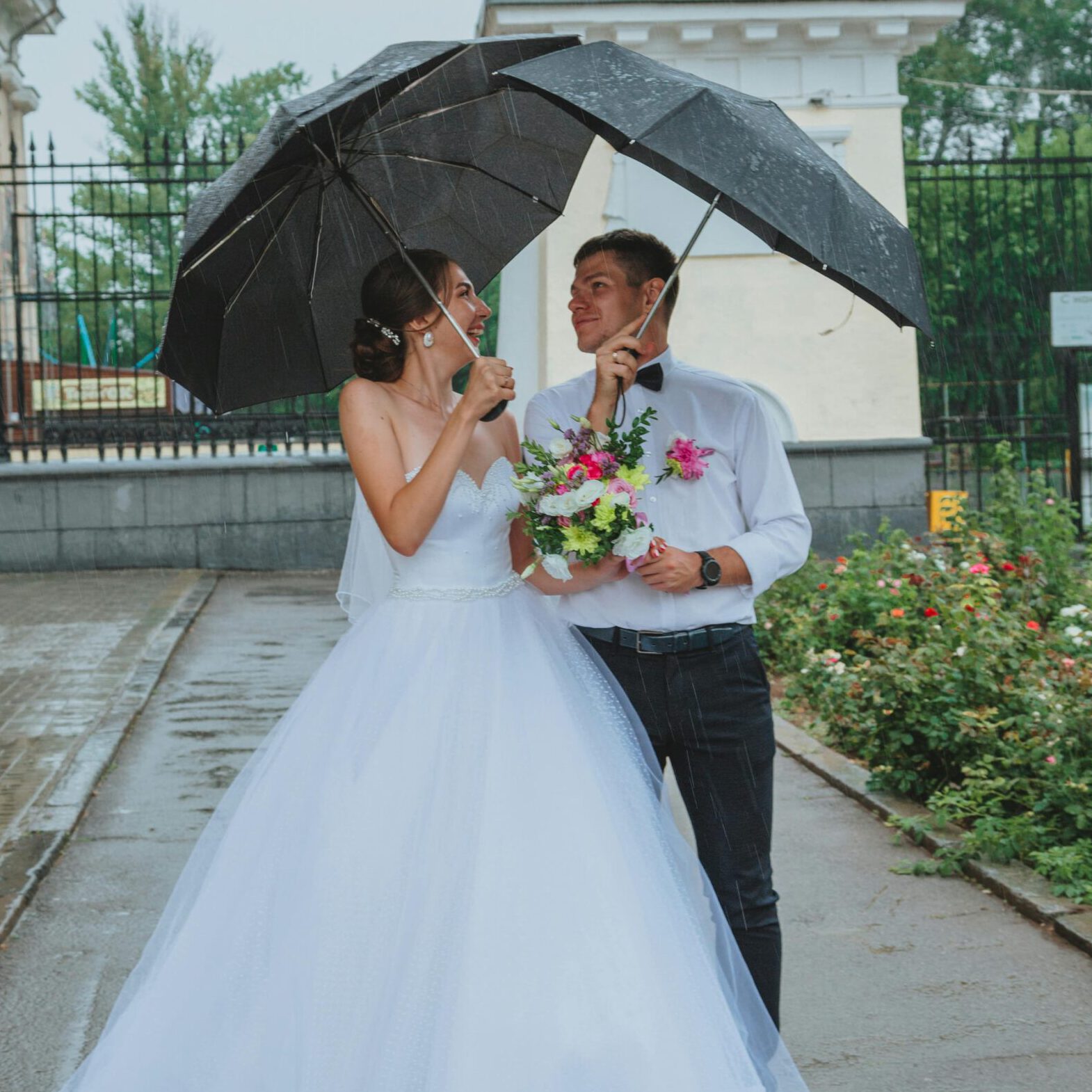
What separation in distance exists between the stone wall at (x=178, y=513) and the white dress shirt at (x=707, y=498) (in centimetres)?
1180

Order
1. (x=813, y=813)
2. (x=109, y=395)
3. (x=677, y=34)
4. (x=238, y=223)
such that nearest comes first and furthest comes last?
(x=238, y=223), (x=813, y=813), (x=677, y=34), (x=109, y=395)

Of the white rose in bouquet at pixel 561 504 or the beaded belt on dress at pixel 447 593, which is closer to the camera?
the white rose in bouquet at pixel 561 504

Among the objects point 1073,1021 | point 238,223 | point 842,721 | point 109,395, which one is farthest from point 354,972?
point 109,395

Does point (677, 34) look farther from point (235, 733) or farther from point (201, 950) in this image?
point (201, 950)

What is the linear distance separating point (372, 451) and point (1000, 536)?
720cm

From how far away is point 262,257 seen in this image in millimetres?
3838

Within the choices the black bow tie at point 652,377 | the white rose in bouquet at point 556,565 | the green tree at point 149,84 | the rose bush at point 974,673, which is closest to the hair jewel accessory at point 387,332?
the black bow tie at point 652,377

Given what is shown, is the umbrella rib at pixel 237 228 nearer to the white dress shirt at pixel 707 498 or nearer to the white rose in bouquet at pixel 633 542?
the white dress shirt at pixel 707 498

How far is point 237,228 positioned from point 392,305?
0.53m

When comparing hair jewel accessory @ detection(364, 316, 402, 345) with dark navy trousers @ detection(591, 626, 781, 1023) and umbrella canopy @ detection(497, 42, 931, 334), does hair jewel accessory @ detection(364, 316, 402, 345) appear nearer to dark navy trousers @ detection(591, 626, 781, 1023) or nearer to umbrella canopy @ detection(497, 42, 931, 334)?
umbrella canopy @ detection(497, 42, 931, 334)

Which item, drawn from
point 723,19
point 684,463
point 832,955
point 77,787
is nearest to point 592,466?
point 684,463

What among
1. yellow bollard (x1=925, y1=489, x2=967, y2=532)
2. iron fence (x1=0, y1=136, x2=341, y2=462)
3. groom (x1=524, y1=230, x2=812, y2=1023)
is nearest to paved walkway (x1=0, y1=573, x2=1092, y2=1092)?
groom (x1=524, y1=230, x2=812, y2=1023)

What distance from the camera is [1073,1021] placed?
157 inches

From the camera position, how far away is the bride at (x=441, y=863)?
2.88 meters
